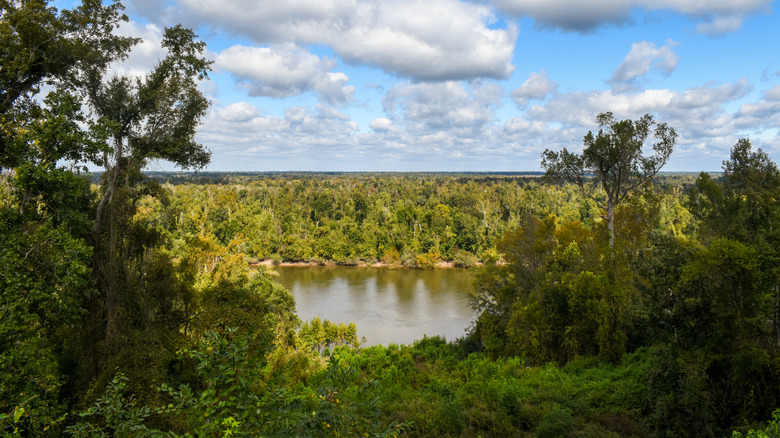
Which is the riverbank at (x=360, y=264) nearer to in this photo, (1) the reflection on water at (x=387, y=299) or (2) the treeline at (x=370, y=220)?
(2) the treeline at (x=370, y=220)

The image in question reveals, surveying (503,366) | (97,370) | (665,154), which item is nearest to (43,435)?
(97,370)

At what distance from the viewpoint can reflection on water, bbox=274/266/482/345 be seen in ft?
97.3

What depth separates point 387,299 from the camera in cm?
3859

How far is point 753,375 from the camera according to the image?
763cm

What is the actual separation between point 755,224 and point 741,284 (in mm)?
2544

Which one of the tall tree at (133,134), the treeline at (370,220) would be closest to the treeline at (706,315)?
the tall tree at (133,134)

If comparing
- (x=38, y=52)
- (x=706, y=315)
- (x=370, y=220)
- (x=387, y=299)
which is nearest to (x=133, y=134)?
(x=38, y=52)

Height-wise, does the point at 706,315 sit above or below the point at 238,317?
above

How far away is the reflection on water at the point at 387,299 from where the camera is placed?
97.3 ft

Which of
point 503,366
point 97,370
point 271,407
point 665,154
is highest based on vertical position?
point 665,154

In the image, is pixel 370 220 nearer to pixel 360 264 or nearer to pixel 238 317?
pixel 360 264

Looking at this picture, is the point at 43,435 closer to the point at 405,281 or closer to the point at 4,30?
the point at 4,30

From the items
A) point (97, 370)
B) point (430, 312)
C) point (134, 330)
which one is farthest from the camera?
point (430, 312)

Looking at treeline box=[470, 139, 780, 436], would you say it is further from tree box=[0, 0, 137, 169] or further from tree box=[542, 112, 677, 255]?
tree box=[0, 0, 137, 169]
